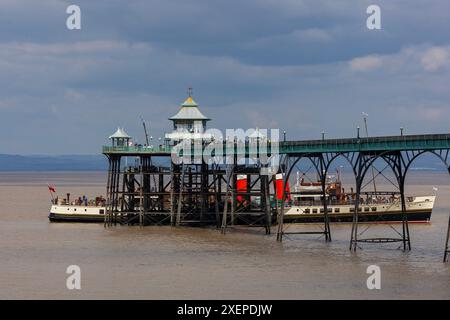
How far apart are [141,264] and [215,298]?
15.7m

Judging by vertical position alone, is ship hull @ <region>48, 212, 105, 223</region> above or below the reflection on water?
above

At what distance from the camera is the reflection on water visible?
Answer: 54.3m

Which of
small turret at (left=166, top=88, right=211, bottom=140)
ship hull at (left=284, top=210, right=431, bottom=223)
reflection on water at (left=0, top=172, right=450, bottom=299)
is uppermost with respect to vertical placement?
small turret at (left=166, top=88, right=211, bottom=140)

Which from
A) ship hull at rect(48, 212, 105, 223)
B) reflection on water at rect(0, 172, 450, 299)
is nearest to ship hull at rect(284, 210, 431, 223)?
reflection on water at rect(0, 172, 450, 299)

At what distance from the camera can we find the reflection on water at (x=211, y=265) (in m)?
54.3

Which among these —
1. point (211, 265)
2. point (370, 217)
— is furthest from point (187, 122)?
point (211, 265)

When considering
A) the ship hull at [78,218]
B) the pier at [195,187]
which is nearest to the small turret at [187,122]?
the pier at [195,187]

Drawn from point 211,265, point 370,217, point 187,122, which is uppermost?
point 187,122

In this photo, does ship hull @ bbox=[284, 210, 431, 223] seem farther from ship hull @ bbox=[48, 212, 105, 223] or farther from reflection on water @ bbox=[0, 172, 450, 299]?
ship hull @ bbox=[48, 212, 105, 223]

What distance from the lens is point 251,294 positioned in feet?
174

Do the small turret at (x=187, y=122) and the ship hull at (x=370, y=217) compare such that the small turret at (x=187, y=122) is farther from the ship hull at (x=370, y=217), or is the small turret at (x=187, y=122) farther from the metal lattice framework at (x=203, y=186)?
the ship hull at (x=370, y=217)

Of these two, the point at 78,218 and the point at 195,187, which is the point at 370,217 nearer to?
the point at 195,187

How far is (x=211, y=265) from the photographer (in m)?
66.1
